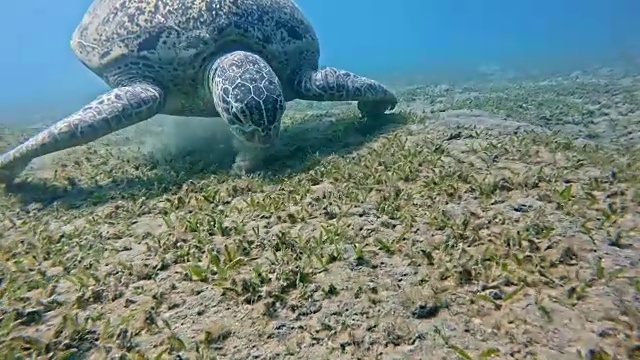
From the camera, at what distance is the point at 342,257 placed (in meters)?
2.90

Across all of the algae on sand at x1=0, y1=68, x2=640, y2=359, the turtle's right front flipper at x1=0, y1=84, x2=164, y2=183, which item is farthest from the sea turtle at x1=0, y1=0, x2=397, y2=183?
the algae on sand at x1=0, y1=68, x2=640, y2=359

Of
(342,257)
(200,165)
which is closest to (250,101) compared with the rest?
(200,165)

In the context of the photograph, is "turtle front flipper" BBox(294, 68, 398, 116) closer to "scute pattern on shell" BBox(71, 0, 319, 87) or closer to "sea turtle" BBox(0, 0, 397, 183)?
"sea turtle" BBox(0, 0, 397, 183)

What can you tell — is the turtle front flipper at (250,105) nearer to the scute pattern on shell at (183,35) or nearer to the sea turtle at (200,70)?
the sea turtle at (200,70)

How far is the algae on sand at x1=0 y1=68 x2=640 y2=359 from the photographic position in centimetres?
221

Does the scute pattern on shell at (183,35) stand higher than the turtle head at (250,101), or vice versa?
the scute pattern on shell at (183,35)

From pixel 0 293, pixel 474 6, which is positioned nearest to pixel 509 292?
pixel 0 293

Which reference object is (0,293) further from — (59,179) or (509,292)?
(509,292)

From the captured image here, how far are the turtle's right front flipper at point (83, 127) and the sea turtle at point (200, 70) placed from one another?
0.04ft

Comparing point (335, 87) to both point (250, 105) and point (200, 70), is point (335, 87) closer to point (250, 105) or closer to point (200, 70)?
point (250, 105)

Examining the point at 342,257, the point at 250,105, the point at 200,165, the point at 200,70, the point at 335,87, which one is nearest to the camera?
the point at 342,257

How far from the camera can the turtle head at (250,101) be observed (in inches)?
188

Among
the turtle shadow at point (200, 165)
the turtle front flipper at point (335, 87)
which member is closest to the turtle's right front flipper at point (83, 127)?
the turtle shadow at point (200, 165)

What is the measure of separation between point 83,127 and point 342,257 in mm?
3718
